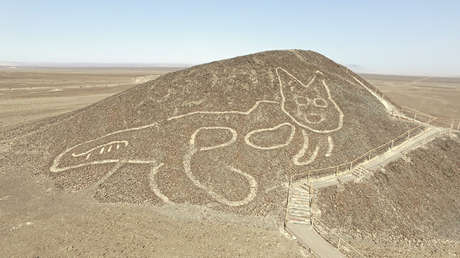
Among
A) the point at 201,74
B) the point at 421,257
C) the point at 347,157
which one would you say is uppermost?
the point at 201,74

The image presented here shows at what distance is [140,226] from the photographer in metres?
18.3

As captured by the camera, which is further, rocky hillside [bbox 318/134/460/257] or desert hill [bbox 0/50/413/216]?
desert hill [bbox 0/50/413/216]

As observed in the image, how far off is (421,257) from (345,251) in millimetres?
5664

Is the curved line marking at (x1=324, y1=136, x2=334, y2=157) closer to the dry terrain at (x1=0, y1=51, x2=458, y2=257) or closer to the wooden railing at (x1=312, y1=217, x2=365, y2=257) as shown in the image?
the dry terrain at (x1=0, y1=51, x2=458, y2=257)

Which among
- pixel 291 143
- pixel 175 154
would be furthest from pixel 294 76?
pixel 175 154

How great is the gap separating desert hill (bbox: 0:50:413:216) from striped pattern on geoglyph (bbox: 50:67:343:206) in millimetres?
120

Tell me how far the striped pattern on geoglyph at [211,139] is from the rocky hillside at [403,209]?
17.9ft

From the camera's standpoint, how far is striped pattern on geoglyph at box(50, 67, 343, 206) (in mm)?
24422

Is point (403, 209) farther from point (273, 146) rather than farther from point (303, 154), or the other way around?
point (273, 146)

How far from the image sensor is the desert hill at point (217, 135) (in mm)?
22531

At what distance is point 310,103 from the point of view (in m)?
32.2

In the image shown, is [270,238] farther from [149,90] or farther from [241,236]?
[149,90]

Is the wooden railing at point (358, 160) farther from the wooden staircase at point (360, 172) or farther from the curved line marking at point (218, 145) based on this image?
the curved line marking at point (218, 145)

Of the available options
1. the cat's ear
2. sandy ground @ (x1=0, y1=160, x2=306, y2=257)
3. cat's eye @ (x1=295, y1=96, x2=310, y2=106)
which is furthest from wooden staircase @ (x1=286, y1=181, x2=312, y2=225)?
the cat's ear
